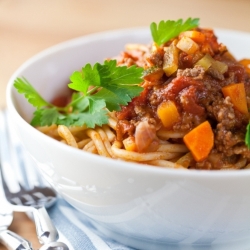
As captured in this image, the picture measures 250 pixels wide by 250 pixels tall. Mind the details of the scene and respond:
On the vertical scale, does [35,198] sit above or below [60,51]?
below

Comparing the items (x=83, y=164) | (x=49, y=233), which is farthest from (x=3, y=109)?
(x=83, y=164)

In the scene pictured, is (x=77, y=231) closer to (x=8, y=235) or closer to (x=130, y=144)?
(x=8, y=235)

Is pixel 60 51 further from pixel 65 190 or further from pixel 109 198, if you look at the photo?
pixel 109 198

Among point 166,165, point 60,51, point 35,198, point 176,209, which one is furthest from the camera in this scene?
point 60,51

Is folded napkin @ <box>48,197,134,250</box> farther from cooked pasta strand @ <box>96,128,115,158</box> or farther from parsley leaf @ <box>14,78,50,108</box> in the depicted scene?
parsley leaf @ <box>14,78,50,108</box>

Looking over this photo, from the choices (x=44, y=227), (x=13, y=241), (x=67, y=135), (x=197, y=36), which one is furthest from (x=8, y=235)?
(x=197, y=36)

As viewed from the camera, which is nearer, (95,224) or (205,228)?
(205,228)

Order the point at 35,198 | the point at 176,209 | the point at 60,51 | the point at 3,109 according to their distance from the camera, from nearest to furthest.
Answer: the point at 176,209, the point at 35,198, the point at 60,51, the point at 3,109

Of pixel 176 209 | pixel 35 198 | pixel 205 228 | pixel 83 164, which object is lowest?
pixel 35 198
